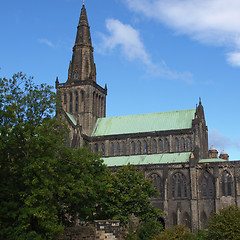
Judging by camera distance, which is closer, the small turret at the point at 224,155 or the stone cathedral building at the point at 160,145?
the stone cathedral building at the point at 160,145

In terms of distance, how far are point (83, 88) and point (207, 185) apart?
31.2 meters

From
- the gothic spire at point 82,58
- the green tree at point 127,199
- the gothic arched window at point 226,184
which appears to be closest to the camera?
the green tree at point 127,199

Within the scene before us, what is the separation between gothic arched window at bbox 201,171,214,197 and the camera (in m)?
65.3

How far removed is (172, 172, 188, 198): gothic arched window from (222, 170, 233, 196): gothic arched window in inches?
240

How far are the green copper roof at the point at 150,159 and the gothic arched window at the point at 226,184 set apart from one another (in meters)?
6.82

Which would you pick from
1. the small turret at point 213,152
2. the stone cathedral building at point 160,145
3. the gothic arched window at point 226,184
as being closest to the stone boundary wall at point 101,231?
the stone cathedral building at point 160,145

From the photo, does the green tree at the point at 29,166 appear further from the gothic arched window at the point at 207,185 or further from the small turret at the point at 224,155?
the small turret at the point at 224,155

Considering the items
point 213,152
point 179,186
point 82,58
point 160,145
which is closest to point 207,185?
point 179,186

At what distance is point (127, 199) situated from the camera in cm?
4584

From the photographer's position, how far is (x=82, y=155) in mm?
40188

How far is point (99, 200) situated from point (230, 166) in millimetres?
29138

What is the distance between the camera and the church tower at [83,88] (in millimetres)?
80125

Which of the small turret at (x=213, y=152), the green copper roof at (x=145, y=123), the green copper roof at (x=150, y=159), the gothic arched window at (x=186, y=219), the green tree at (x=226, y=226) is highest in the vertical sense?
the green copper roof at (x=145, y=123)

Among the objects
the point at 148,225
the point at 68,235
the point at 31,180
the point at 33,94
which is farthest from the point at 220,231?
the point at 33,94
